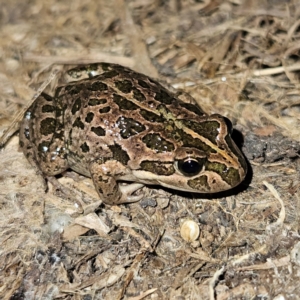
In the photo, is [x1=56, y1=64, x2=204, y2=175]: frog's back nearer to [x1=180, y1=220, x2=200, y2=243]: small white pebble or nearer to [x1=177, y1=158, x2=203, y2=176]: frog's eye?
[x1=177, y1=158, x2=203, y2=176]: frog's eye

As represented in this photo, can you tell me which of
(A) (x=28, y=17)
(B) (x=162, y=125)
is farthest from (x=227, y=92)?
(A) (x=28, y=17)

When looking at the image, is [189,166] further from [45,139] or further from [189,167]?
[45,139]

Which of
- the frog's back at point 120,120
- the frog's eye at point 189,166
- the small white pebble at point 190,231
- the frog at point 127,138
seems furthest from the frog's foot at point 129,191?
the frog's eye at point 189,166

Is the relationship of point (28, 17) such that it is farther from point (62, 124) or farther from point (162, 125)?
point (162, 125)

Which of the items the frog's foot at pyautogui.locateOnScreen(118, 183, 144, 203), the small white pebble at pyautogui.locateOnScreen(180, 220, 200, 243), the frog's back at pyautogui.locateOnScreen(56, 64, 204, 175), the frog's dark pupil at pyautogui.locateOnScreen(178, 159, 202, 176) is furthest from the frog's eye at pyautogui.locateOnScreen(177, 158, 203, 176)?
the frog's foot at pyautogui.locateOnScreen(118, 183, 144, 203)

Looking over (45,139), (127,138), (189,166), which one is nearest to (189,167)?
(189,166)

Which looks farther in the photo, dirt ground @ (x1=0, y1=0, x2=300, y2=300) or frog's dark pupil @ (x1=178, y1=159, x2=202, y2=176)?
dirt ground @ (x1=0, y1=0, x2=300, y2=300)

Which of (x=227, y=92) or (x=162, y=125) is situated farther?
(x=227, y=92)
